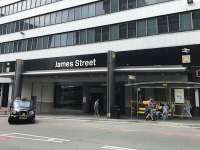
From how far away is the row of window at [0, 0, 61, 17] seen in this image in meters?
36.2

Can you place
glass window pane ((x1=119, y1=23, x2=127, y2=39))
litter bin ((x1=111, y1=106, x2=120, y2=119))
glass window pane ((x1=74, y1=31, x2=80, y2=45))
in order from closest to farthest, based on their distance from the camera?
litter bin ((x1=111, y1=106, x2=120, y2=119)) → glass window pane ((x1=119, y1=23, x2=127, y2=39)) → glass window pane ((x1=74, y1=31, x2=80, y2=45))

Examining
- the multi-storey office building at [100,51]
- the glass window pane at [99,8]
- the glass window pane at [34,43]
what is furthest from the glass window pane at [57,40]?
the glass window pane at [99,8]

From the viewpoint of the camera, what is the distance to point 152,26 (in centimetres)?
2578

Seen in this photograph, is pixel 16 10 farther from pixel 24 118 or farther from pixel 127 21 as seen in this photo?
pixel 24 118

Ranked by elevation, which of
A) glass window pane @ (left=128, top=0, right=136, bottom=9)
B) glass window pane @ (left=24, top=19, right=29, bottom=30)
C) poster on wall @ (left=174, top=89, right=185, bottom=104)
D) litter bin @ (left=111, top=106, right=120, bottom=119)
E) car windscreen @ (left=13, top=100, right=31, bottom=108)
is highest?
glass window pane @ (left=24, top=19, right=29, bottom=30)

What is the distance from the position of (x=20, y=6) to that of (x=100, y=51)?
1729 cm

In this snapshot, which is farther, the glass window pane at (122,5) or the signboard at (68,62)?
the glass window pane at (122,5)

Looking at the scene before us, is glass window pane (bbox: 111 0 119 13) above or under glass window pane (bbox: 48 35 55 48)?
above

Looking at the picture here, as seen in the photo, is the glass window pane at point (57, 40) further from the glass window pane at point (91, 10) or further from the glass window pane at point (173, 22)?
the glass window pane at point (173, 22)

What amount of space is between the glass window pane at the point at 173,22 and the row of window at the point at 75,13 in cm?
229

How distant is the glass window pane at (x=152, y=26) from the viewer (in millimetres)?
25547

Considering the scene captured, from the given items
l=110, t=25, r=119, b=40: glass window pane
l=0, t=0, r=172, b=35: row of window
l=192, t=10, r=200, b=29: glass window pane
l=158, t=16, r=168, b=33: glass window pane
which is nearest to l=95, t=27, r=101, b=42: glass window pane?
l=110, t=25, r=119, b=40: glass window pane

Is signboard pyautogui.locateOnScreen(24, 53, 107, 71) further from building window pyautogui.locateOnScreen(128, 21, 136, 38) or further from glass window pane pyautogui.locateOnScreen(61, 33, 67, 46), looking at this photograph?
building window pyautogui.locateOnScreen(128, 21, 136, 38)

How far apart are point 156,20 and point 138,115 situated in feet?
29.7
